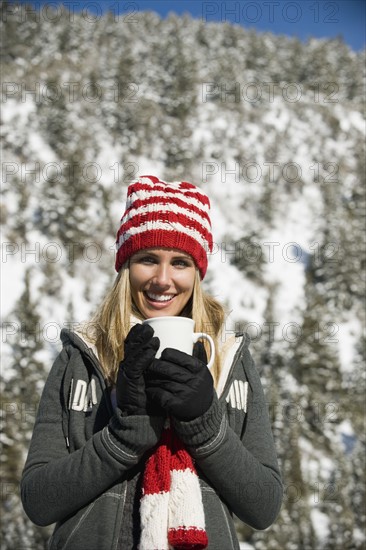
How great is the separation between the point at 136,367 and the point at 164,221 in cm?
80

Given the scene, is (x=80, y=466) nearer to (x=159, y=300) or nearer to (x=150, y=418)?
(x=150, y=418)

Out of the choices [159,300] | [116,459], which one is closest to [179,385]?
[116,459]

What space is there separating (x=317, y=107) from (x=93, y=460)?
66.6m

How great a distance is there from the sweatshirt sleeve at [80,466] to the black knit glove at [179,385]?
12 cm

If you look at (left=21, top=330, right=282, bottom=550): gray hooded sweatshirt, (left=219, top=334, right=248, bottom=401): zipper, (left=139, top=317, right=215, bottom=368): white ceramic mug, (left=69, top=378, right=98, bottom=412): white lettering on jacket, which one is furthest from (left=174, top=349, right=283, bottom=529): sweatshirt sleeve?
(left=69, top=378, right=98, bottom=412): white lettering on jacket

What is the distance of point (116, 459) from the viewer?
78.5 inches

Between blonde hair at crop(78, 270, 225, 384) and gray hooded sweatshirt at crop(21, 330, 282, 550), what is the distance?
6 centimetres

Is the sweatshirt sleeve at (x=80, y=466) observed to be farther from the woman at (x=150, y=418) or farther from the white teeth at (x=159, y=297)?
the white teeth at (x=159, y=297)

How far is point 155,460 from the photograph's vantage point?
6.88 feet

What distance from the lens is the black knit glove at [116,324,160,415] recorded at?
6.33ft

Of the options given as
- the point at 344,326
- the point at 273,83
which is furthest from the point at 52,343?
the point at 273,83

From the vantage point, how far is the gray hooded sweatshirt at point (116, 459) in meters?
A: 2.00

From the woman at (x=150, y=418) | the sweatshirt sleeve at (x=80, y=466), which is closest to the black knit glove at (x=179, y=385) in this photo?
the woman at (x=150, y=418)

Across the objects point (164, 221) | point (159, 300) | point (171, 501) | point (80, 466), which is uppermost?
point (164, 221)
